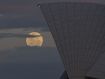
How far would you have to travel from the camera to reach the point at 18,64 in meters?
0.78

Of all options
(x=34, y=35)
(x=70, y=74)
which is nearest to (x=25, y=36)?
(x=34, y=35)

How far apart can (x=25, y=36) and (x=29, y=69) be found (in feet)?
0.31

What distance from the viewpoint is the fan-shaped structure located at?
75 centimetres

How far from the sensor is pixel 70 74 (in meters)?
0.75

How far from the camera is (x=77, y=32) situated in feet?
2.62

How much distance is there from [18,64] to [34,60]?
50 mm

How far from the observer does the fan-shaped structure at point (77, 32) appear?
0.75 metres

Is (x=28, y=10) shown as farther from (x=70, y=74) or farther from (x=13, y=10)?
(x=70, y=74)

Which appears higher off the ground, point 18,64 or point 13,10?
point 13,10

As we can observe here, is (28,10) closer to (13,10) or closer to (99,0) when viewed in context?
(13,10)

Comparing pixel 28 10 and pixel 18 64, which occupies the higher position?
pixel 28 10

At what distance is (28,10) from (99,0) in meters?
0.18

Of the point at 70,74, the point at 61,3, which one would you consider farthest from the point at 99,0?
the point at 70,74

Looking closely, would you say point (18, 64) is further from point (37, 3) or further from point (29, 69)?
point (37, 3)
